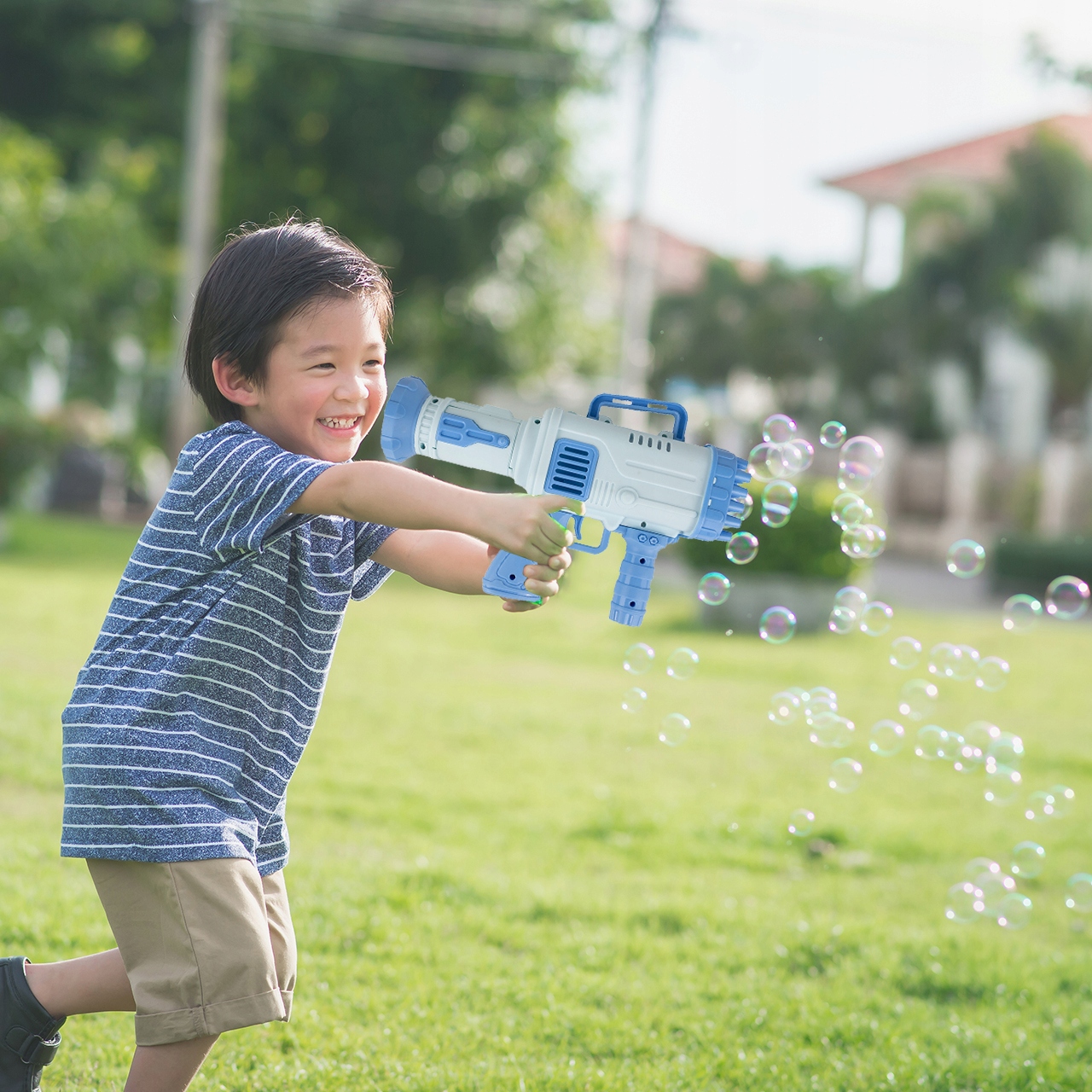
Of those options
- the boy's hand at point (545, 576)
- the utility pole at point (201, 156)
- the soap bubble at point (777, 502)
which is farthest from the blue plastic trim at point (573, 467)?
the utility pole at point (201, 156)

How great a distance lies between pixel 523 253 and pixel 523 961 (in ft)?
61.5

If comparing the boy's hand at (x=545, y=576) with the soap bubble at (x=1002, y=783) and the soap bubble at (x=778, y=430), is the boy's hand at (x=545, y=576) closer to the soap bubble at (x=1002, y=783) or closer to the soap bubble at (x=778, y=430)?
the soap bubble at (x=778, y=430)

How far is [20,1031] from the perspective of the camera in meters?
2.31

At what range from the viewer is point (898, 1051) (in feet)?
9.48

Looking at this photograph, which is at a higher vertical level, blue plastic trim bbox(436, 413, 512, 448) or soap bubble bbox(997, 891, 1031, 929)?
blue plastic trim bbox(436, 413, 512, 448)

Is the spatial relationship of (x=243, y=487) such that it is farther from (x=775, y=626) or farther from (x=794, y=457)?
(x=775, y=626)

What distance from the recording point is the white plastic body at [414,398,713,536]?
2025 millimetres

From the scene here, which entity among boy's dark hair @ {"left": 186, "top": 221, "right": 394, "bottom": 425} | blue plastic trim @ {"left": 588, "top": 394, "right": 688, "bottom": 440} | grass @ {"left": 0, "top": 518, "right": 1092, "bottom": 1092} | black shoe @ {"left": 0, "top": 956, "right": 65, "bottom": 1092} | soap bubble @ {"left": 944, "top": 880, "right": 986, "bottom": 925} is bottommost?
grass @ {"left": 0, "top": 518, "right": 1092, "bottom": 1092}

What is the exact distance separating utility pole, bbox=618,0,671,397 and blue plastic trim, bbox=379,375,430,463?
12676 mm

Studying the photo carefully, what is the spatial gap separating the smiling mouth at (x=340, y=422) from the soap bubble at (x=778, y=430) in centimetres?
102

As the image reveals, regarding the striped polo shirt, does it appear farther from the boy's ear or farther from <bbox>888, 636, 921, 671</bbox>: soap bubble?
<bbox>888, 636, 921, 671</bbox>: soap bubble

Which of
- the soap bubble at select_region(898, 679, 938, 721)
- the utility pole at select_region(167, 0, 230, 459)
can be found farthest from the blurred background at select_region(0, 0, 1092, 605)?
the soap bubble at select_region(898, 679, 938, 721)

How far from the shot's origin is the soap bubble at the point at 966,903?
321cm

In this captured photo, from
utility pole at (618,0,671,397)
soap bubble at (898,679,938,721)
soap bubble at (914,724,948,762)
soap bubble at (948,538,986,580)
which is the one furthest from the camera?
utility pole at (618,0,671,397)
